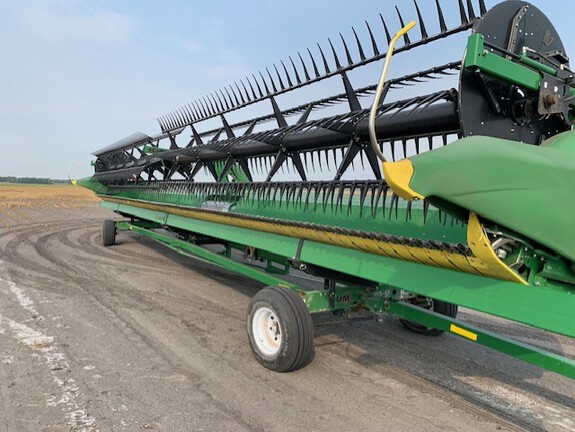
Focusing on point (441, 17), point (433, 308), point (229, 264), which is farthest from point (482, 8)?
point (229, 264)

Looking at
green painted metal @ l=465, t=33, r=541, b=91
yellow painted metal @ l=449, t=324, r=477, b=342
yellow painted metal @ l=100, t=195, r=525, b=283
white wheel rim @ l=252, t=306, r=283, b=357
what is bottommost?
white wheel rim @ l=252, t=306, r=283, b=357

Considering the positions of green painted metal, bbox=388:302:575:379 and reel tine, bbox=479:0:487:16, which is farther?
reel tine, bbox=479:0:487:16

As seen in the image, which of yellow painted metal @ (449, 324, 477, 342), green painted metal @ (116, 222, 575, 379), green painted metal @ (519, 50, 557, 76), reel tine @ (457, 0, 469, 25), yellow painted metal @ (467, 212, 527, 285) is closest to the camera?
yellow painted metal @ (467, 212, 527, 285)

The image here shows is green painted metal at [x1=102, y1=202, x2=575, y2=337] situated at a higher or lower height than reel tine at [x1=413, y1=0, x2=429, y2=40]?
lower

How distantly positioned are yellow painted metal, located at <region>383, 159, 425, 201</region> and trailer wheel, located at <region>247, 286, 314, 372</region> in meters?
1.77

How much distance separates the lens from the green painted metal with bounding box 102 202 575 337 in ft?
6.66

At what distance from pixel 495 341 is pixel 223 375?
2027 millimetres

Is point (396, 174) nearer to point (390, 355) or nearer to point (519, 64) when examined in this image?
point (519, 64)

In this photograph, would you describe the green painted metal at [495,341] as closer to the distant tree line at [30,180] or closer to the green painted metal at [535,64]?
the green painted metal at [535,64]

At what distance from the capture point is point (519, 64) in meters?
2.33

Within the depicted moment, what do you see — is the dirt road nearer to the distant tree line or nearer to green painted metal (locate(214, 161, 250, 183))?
green painted metal (locate(214, 161, 250, 183))

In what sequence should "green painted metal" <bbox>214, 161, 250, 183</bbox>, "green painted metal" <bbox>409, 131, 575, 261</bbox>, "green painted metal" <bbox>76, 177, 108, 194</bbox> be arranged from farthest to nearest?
"green painted metal" <bbox>76, 177, 108, 194</bbox>
"green painted metal" <bbox>214, 161, 250, 183</bbox>
"green painted metal" <bbox>409, 131, 575, 261</bbox>

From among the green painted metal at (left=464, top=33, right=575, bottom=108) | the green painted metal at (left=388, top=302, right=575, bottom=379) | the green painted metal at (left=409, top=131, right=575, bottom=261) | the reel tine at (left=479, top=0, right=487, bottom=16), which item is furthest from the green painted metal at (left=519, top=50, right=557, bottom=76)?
the green painted metal at (left=388, top=302, right=575, bottom=379)

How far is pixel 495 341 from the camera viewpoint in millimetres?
2699
